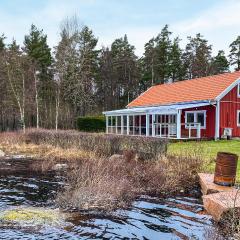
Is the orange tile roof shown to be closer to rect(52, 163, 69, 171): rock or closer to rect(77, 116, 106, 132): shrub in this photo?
rect(77, 116, 106, 132): shrub

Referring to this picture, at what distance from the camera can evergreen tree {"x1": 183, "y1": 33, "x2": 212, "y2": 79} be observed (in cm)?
5375

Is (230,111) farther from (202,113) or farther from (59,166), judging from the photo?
(59,166)

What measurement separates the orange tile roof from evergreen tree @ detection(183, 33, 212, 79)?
60.6 ft

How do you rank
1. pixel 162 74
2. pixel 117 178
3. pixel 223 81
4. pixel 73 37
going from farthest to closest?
pixel 162 74 < pixel 73 37 < pixel 223 81 < pixel 117 178

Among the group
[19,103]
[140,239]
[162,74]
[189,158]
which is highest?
[162,74]

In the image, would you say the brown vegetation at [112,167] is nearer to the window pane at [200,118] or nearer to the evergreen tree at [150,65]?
the window pane at [200,118]

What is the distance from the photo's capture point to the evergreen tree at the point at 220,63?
54469 mm

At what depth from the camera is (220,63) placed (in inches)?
2194

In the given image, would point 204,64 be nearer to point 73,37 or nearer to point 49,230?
point 73,37


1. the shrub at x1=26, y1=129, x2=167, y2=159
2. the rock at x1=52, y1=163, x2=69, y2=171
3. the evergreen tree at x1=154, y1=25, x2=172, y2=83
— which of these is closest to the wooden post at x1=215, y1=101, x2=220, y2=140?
the shrub at x1=26, y1=129, x2=167, y2=159

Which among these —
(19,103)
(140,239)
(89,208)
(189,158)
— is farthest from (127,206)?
(19,103)

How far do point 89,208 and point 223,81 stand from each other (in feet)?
72.7

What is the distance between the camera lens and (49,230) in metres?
7.50

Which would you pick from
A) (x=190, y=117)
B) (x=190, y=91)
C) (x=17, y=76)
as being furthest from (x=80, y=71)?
(x=190, y=117)
